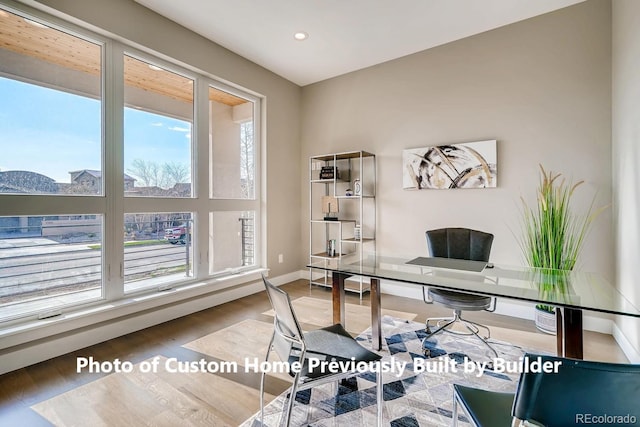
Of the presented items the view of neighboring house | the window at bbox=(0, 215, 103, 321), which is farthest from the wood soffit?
the window at bbox=(0, 215, 103, 321)

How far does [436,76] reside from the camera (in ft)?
11.9

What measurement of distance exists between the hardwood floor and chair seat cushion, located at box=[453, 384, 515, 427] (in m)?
1.18

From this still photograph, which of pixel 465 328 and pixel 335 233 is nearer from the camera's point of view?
pixel 465 328

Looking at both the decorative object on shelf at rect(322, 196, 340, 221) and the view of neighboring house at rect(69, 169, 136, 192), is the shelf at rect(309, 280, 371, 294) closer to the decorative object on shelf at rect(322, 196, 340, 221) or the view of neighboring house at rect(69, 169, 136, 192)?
the decorative object on shelf at rect(322, 196, 340, 221)

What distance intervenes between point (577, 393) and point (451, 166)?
2978 millimetres

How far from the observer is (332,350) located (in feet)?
5.07

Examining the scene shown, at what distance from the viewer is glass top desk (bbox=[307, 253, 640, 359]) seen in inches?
61.1

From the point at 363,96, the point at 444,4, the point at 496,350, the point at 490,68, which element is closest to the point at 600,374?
the point at 496,350

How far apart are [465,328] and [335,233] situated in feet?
7.12

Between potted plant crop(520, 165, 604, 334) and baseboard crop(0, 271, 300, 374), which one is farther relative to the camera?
potted plant crop(520, 165, 604, 334)

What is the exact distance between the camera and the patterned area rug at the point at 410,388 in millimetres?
1668

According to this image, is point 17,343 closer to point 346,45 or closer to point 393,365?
point 393,365

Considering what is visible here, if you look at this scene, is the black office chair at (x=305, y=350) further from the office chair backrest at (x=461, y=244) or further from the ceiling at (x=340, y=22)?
the ceiling at (x=340, y=22)

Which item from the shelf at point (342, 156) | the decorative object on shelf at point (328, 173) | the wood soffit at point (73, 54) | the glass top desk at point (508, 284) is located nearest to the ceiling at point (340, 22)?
the wood soffit at point (73, 54)
